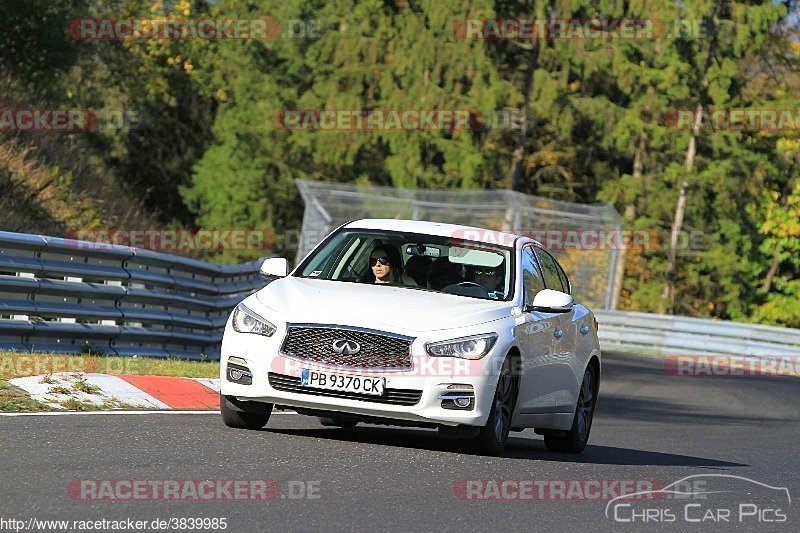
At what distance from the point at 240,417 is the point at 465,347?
1731 mm

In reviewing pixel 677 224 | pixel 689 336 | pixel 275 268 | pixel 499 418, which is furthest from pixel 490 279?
pixel 677 224

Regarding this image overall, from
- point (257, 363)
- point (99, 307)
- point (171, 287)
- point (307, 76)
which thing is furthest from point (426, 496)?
point (307, 76)

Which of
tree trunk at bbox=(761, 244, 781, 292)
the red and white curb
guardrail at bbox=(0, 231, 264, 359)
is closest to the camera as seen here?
the red and white curb

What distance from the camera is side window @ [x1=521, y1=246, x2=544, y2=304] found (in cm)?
1243

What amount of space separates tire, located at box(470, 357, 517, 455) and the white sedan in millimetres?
11

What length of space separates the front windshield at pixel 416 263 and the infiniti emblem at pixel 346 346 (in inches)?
53.2

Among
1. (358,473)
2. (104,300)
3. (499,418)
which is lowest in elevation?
(104,300)

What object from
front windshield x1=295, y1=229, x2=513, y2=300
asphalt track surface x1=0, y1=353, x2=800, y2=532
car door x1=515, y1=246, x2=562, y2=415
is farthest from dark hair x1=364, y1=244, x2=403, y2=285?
asphalt track surface x1=0, y1=353, x2=800, y2=532

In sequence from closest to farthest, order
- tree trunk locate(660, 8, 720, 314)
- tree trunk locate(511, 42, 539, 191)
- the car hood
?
the car hood
tree trunk locate(660, 8, 720, 314)
tree trunk locate(511, 42, 539, 191)

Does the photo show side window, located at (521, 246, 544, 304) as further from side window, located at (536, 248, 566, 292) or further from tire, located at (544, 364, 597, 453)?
tire, located at (544, 364, 597, 453)

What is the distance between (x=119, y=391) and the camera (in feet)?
44.6

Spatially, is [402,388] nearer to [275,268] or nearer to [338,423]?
[275,268]

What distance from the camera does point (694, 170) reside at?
58406mm

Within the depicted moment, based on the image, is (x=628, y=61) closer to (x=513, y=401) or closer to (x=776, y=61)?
(x=776, y=61)
